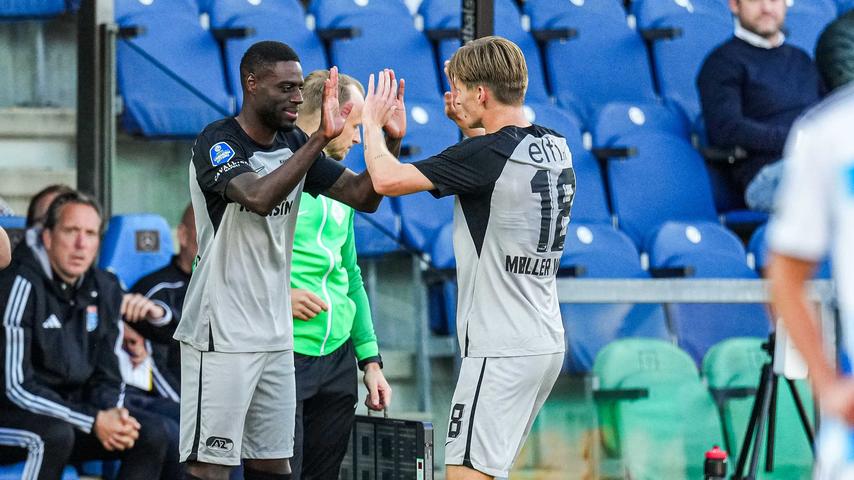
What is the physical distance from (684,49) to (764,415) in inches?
127

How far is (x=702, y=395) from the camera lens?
5602mm

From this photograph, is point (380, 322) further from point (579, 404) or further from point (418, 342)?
point (579, 404)

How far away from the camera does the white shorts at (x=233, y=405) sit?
3.66 meters

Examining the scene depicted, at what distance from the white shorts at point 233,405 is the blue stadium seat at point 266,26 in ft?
10.4

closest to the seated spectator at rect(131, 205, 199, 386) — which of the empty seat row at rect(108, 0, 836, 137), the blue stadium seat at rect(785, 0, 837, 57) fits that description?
the empty seat row at rect(108, 0, 836, 137)

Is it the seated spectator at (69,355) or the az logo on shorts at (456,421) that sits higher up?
the seated spectator at (69,355)

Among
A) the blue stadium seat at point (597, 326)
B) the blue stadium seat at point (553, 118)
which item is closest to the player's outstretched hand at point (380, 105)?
the blue stadium seat at point (597, 326)

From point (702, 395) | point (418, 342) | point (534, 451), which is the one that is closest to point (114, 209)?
point (418, 342)

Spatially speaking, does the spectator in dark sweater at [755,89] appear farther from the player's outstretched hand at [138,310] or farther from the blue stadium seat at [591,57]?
the player's outstretched hand at [138,310]

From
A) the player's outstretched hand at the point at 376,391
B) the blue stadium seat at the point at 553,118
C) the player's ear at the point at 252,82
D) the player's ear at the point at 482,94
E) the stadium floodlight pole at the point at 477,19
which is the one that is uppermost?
the blue stadium seat at the point at 553,118

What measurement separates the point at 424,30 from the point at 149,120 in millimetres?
2074

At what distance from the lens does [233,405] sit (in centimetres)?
367

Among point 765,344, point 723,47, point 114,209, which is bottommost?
point 765,344

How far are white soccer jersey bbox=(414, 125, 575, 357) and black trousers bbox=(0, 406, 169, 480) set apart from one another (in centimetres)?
171
